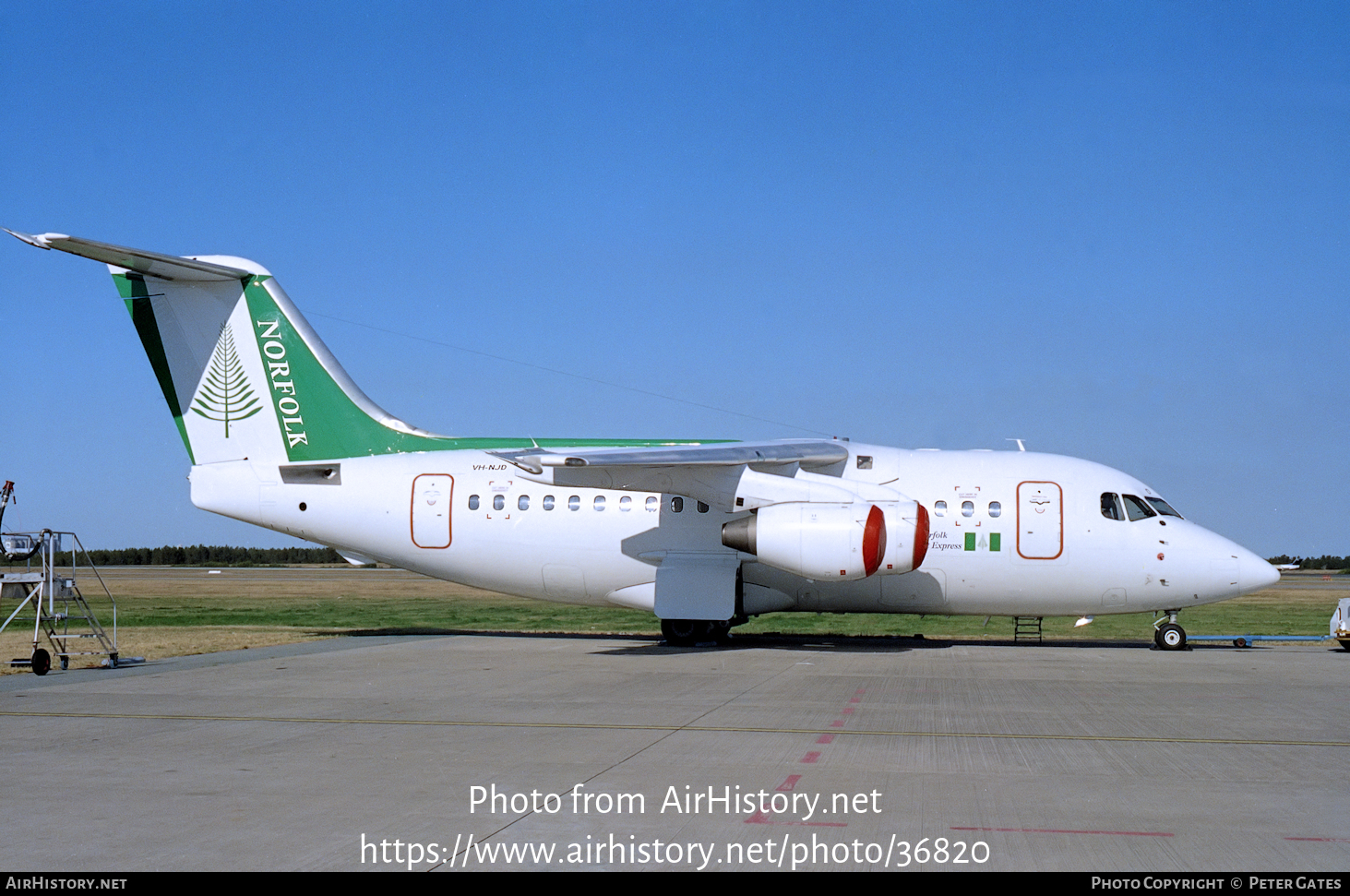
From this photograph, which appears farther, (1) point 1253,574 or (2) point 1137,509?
(2) point 1137,509

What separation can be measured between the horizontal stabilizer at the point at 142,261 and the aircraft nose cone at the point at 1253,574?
18236 millimetres

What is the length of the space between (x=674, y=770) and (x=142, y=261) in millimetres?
15461

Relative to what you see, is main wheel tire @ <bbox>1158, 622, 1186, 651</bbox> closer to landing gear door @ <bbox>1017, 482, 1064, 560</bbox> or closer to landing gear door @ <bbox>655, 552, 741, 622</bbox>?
landing gear door @ <bbox>1017, 482, 1064, 560</bbox>

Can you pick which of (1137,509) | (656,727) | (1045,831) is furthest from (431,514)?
(1045,831)

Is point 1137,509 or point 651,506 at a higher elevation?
point 1137,509

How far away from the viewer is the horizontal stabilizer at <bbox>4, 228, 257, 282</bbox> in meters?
17.5

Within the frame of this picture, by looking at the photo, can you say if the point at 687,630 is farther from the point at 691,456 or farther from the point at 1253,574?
the point at 1253,574

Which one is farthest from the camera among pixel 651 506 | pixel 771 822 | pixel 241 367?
pixel 241 367

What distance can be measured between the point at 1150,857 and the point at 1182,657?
13.6 metres

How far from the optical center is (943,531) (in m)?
19.7

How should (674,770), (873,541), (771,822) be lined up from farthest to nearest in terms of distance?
(873,541)
(674,770)
(771,822)

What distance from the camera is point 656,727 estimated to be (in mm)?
10797
